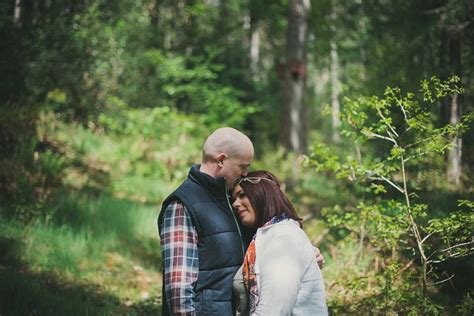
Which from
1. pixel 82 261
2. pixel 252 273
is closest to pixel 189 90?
pixel 82 261

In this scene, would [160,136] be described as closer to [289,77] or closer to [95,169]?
[95,169]

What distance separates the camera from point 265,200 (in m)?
2.49

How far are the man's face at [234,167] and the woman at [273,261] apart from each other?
9 centimetres

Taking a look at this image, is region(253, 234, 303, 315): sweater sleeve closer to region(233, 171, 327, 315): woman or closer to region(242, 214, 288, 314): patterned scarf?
region(233, 171, 327, 315): woman

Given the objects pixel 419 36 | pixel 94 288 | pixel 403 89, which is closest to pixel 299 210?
pixel 403 89

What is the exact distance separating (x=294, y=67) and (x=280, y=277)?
8870mm

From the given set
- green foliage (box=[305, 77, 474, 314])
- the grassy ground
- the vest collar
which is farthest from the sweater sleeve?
the grassy ground

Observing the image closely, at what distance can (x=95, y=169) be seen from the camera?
937cm

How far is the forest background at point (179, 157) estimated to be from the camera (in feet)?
13.1

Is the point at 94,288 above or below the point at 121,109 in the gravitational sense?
below

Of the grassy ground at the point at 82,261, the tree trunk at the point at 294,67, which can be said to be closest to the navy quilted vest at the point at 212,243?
the grassy ground at the point at 82,261

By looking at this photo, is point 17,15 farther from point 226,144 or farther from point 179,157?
point 226,144

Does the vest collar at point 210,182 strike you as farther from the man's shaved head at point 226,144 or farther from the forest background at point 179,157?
the forest background at point 179,157

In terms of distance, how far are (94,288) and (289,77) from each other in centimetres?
703
